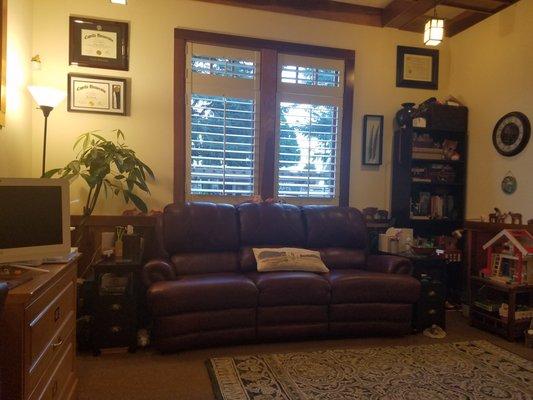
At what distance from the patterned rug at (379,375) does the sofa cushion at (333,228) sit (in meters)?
1.07

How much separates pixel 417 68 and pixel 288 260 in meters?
2.83

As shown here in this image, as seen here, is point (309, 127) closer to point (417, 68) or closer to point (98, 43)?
point (417, 68)

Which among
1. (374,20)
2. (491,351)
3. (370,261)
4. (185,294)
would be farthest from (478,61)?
(185,294)

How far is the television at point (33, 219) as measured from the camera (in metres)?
1.66

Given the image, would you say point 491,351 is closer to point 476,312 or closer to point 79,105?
point 476,312

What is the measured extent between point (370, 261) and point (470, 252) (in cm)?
108

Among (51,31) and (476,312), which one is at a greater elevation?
(51,31)

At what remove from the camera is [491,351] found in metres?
2.89

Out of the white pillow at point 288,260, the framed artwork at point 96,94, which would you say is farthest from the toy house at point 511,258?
the framed artwork at point 96,94

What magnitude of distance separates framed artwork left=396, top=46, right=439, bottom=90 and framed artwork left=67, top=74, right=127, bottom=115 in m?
3.00

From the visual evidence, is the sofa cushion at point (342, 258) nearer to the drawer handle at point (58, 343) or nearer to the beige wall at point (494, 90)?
the beige wall at point (494, 90)

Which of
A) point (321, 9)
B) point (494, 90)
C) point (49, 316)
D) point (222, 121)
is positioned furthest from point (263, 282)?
point (494, 90)

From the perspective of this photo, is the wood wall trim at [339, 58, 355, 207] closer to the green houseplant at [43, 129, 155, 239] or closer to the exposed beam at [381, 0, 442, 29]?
the exposed beam at [381, 0, 442, 29]

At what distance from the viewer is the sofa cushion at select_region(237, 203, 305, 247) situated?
11.4ft
